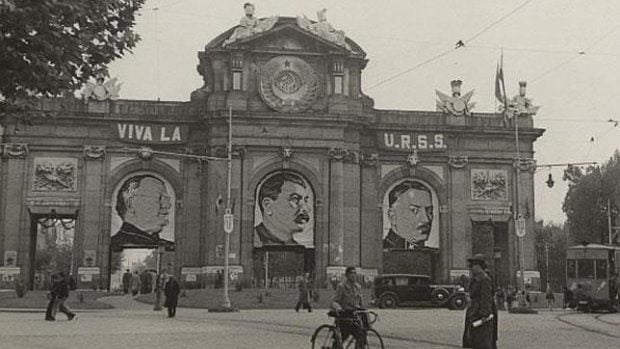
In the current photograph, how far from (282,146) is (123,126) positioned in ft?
34.4

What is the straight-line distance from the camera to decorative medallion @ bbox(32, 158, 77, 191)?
55.4 m

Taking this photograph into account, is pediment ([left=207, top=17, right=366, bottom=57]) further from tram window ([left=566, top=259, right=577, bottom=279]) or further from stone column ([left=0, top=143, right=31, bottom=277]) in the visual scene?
tram window ([left=566, top=259, right=577, bottom=279])

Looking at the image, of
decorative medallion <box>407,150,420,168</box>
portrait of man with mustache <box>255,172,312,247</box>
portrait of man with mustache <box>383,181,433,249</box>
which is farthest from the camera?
decorative medallion <box>407,150,420,168</box>

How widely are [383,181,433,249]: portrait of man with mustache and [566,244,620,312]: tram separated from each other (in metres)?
14.6

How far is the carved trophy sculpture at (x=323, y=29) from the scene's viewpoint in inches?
2194

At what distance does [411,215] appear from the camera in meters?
58.8

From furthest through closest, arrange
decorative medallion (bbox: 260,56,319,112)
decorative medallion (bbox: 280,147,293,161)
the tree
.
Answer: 1. decorative medallion (bbox: 260,56,319,112)
2. decorative medallion (bbox: 280,147,293,161)
3. the tree

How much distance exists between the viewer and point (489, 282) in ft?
53.1

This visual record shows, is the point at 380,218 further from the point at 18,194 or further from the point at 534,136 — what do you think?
the point at 18,194

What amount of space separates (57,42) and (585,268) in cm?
3652

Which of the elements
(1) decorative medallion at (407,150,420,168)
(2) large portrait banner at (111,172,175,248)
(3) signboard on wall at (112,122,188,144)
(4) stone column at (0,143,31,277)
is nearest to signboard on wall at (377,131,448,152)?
(1) decorative medallion at (407,150,420,168)

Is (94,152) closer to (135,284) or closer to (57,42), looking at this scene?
(135,284)

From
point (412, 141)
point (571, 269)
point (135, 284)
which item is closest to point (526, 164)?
point (412, 141)

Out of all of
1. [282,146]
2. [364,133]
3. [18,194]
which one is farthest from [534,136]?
[18,194]
